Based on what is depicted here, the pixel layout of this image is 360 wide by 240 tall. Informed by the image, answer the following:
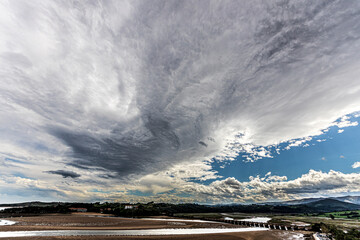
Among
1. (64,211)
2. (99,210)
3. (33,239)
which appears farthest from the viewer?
(99,210)

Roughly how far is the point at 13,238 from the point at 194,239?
48.2 metres

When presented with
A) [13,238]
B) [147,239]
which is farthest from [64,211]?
[147,239]

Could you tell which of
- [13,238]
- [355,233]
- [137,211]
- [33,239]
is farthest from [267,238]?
[137,211]

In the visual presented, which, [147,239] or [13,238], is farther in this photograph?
[147,239]

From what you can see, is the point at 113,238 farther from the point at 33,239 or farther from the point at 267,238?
the point at 267,238

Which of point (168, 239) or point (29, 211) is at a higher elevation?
point (29, 211)

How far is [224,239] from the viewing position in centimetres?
5331

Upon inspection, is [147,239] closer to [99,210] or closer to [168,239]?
[168,239]

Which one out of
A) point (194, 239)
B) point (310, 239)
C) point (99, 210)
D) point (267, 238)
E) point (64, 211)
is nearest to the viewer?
point (194, 239)

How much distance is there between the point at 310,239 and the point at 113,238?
6276cm

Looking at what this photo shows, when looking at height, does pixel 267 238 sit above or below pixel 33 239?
below

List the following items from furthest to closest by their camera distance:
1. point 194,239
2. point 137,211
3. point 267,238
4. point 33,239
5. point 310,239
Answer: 1. point 137,211
2. point 267,238
3. point 310,239
4. point 194,239
5. point 33,239

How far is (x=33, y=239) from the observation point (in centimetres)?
4194

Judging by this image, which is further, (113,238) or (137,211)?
(137,211)
